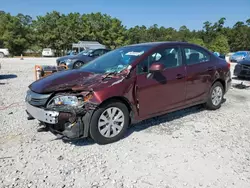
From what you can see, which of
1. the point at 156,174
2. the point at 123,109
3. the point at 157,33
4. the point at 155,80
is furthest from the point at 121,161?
the point at 157,33

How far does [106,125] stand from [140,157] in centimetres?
74

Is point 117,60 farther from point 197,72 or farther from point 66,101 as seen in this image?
point 197,72

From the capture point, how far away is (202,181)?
288 centimetres

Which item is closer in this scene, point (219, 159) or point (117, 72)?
point (219, 159)

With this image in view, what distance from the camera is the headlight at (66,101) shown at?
11.7 feet

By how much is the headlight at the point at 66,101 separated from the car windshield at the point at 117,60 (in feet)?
2.67

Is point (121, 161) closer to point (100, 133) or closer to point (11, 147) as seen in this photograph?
point (100, 133)

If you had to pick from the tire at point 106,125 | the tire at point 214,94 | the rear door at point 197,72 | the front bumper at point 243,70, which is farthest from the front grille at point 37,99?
the front bumper at point 243,70

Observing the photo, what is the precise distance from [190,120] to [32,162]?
315 centimetres

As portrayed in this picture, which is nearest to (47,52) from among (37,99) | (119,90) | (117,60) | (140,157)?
(117,60)

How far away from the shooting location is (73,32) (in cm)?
4344

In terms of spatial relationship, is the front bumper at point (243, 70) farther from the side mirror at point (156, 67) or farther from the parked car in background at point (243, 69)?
the side mirror at point (156, 67)

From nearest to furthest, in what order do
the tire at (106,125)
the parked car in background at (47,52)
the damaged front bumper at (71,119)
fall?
the damaged front bumper at (71,119)
the tire at (106,125)
the parked car in background at (47,52)

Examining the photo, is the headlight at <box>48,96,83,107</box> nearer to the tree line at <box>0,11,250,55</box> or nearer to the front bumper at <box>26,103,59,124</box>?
the front bumper at <box>26,103,59,124</box>
